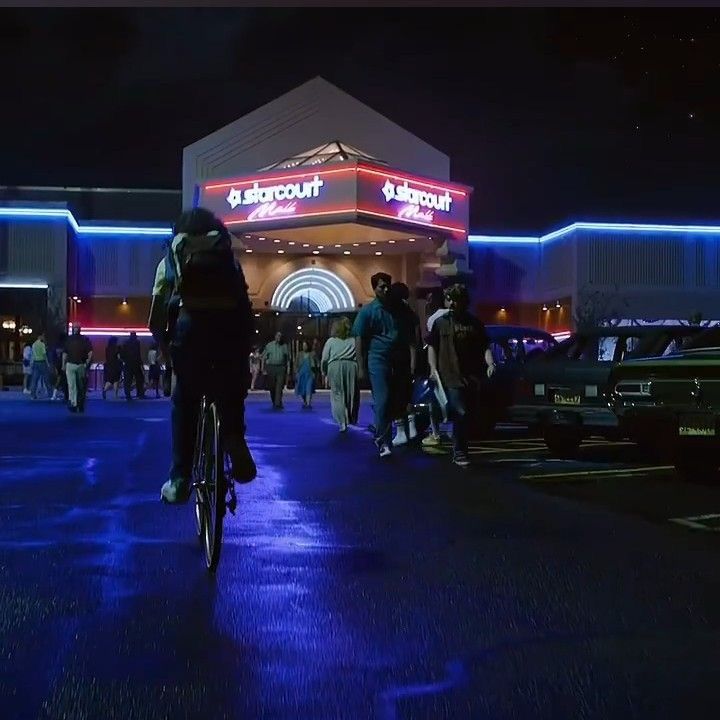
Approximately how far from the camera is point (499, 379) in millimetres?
12258

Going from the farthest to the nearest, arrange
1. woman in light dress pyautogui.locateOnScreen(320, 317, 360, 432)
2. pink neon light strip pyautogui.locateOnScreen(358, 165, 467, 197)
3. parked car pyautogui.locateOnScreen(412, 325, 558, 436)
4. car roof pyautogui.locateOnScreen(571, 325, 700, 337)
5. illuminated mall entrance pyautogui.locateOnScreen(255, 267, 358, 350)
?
illuminated mall entrance pyautogui.locateOnScreen(255, 267, 358, 350), pink neon light strip pyautogui.locateOnScreen(358, 165, 467, 197), woman in light dress pyautogui.locateOnScreen(320, 317, 360, 432), parked car pyautogui.locateOnScreen(412, 325, 558, 436), car roof pyautogui.locateOnScreen(571, 325, 700, 337)

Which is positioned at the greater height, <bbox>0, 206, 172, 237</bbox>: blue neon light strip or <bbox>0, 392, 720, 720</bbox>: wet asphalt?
<bbox>0, 206, 172, 237</bbox>: blue neon light strip

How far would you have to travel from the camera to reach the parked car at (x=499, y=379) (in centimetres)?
1171

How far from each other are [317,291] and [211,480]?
3167 cm

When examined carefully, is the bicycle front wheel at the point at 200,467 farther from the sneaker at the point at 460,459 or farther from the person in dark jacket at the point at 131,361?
the person in dark jacket at the point at 131,361

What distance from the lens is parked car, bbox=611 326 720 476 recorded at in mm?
8172

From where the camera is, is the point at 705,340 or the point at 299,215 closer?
the point at 705,340

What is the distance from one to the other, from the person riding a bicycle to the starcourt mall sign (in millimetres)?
23782

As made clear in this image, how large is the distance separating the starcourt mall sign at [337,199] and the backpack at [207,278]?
23918 millimetres

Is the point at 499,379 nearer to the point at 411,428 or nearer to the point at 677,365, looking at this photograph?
the point at 411,428

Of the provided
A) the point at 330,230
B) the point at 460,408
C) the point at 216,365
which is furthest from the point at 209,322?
the point at 330,230

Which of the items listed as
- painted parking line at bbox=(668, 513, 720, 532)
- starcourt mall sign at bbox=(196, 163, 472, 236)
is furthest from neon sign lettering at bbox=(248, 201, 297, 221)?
painted parking line at bbox=(668, 513, 720, 532)

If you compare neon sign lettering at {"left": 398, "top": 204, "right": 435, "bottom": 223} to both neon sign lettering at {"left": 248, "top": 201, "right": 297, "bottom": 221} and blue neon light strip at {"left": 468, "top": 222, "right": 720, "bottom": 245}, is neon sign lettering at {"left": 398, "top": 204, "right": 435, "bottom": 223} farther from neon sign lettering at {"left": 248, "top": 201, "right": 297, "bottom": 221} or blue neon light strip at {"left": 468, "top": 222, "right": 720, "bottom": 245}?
blue neon light strip at {"left": 468, "top": 222, "right": 720, "bottom": 245}

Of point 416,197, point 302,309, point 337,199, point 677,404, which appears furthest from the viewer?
point 302,309
